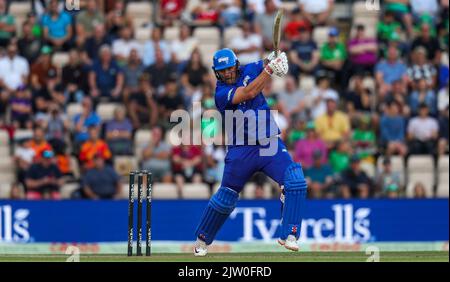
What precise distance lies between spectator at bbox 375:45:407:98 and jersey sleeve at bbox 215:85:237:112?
8051mm

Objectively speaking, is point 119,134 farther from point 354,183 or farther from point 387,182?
point 387,182

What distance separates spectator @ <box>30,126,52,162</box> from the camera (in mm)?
19755

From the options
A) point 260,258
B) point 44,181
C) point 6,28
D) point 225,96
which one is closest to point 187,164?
point 44,181

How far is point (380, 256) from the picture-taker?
14430 millimetres

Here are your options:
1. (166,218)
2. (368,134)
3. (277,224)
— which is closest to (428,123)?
(368,134)

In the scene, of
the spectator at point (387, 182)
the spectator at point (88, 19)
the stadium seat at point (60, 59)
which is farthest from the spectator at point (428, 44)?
the stadium seat at point (60, 59)

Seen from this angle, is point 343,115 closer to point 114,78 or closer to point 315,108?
point 315,108

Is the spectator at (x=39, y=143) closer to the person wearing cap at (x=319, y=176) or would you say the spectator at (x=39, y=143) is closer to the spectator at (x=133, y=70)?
the spectator at (x=133, y=70)

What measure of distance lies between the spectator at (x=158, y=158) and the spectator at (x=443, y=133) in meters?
4.35

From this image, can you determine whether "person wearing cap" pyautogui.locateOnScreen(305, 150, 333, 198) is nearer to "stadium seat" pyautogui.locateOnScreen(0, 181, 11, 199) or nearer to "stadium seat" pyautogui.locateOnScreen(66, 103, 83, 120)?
"stadium seat" pyautogui.locateOnScreen(66, 103, 83, 120)

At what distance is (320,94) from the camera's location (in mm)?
20453

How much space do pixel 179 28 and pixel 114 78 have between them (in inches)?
59.1

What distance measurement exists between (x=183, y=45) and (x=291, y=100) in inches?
86.8

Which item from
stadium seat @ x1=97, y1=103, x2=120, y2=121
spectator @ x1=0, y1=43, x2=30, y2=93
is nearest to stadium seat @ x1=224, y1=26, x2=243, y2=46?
stadium seat @ x1=97, y1=103, x2=120, y2=121
